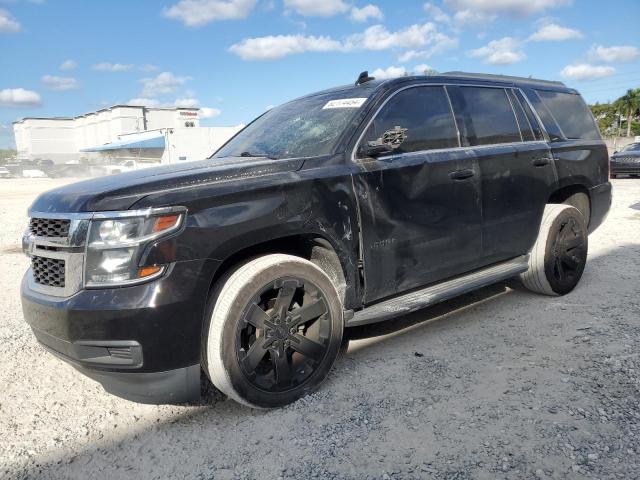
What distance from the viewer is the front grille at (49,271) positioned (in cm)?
246

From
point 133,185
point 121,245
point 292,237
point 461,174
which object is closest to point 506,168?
point 461,174

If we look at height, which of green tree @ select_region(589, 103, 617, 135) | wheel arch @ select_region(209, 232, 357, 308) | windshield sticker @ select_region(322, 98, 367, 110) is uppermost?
green tree @ select_region(589, 103, 617, 135)

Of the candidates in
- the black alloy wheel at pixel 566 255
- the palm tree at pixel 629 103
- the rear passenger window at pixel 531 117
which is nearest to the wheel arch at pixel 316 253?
the black alloy wheel at pixel 566 255

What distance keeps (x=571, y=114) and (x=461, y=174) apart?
205 cm

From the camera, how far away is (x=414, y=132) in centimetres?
344

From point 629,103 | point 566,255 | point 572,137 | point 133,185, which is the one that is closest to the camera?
point 133,185

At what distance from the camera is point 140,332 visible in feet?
7.59

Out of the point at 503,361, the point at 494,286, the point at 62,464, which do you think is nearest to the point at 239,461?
the point at 62,464

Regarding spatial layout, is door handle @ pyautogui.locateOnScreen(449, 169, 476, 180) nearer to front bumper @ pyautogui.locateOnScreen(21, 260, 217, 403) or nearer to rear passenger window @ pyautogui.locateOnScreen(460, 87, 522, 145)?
rear passenger window @ pyautogui.locateOnScreen(460, 87, 522, 145)

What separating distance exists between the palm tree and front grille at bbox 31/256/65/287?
72.9 metres

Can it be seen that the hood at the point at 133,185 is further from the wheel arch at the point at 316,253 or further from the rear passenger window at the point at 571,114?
the rear passenger window at the point at 571,114

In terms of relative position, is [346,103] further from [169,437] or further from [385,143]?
[169,437]

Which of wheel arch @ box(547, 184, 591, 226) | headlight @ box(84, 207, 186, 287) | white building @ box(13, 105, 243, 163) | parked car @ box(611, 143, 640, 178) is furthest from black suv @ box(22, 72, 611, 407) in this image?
white building @ box(13, 105, 243, 163)

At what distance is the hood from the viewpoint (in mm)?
2357
